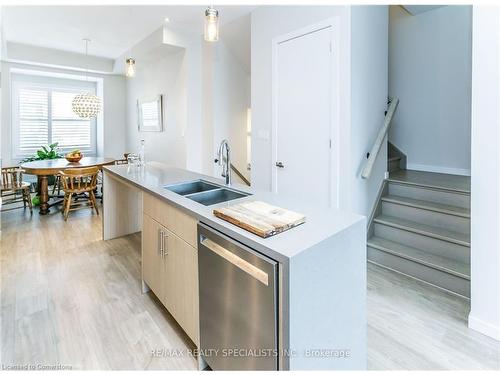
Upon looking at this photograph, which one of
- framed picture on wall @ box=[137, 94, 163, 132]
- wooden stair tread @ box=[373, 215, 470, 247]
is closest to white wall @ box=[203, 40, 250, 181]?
framed picture on wall @ box=[137, 94, 163, 132]

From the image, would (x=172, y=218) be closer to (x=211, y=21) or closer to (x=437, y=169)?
(x=211, y=21)

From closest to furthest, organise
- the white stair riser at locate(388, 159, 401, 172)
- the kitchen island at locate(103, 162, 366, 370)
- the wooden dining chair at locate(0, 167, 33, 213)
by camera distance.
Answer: the kitchen island at locate(103, 162, 366, 370)
the white stair riser at locate(388, 159, 401, 172)
the wooden dining chair at locate(0, 167, 33, 213)

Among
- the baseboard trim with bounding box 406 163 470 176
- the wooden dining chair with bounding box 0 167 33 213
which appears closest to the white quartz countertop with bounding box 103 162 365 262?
the baseboard trim with bounding box 406 163 470 176

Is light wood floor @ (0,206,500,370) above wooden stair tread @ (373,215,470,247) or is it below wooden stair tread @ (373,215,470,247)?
below

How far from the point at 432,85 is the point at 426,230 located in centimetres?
231

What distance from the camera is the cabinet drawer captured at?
165cm

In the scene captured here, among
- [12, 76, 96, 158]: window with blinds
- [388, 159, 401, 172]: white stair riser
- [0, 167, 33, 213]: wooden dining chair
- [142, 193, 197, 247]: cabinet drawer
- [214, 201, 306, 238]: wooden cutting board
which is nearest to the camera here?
[214, 201, 306, 238]: wooden cutting board

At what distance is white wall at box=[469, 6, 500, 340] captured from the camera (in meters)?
1.80

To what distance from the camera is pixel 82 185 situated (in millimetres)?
4691

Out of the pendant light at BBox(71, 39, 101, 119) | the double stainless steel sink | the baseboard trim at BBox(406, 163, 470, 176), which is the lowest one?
the double stainless steel sink

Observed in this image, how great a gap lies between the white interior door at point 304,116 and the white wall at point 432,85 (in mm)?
2119

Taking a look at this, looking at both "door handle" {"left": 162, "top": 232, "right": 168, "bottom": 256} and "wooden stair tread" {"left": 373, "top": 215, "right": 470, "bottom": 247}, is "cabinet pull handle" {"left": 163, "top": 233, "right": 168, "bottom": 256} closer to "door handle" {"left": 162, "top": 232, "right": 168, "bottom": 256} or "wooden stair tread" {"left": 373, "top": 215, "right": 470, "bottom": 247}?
"door handle" {"left": 162, "top": 232, "right": 168, "bottom": 256}

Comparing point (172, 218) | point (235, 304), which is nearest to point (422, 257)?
point (235, 304)

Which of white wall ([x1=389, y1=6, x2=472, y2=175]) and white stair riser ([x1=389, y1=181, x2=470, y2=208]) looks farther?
white wall ([x1=389, y1=6, x2=472, y2=175])
